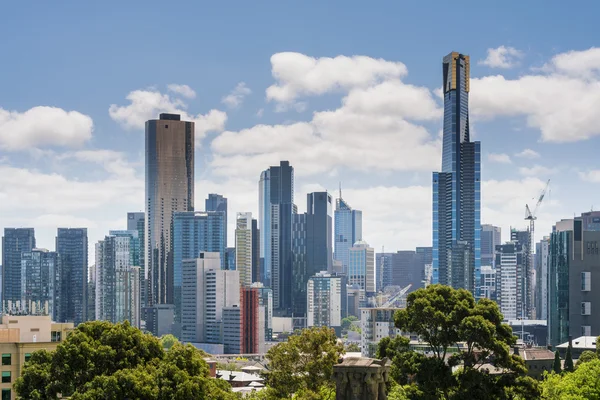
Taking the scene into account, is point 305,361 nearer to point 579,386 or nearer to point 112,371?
point 112,371

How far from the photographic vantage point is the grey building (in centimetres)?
16438

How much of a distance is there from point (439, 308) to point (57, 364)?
1982cm

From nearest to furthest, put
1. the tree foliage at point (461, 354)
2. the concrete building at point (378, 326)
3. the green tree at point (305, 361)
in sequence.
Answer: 1. the tree foliage at point (461, 354)
2. the green tree at point (305, 361)
3. the concrete building at point (378, 326)

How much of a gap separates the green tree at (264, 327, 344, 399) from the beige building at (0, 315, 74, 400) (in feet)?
48.4

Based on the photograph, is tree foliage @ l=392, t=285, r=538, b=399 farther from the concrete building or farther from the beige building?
the concrete building

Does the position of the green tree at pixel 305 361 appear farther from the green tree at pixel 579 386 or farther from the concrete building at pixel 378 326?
the concrete building at pixel 378 326

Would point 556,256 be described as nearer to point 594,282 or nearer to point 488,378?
point 594,282


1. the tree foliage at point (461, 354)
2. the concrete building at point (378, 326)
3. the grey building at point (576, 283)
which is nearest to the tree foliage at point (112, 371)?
the tree foliage at point (461, 354)

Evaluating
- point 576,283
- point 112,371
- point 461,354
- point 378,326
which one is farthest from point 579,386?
point 378,326

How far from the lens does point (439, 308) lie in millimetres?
51750

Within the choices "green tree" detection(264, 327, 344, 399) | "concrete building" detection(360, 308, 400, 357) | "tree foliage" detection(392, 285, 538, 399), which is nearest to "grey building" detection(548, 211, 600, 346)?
"concrete building" detection(360, 308, 400, 357)

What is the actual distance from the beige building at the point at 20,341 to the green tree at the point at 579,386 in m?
32.1

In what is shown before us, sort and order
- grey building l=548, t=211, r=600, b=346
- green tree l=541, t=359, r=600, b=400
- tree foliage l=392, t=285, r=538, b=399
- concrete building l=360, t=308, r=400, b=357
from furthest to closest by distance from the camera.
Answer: concrete building l=360, t=308, r=400, b=357
grey building l=548, t=211, r=600, b=346
green tree l=541, t=359, r=600, b=400
tree foliage l=392, t=285, r=538, b=399

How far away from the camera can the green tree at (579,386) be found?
61312 mm
